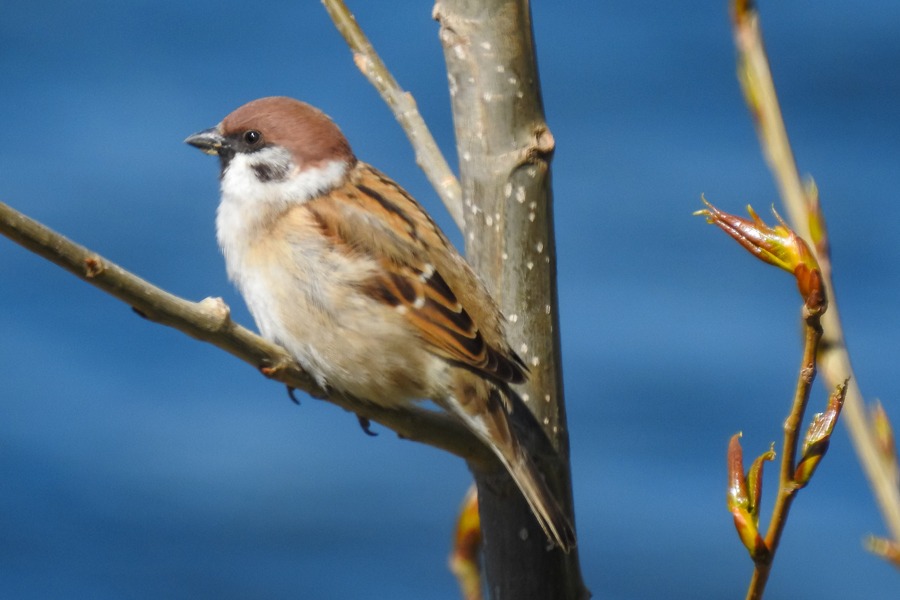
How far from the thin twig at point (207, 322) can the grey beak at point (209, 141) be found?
1327mm

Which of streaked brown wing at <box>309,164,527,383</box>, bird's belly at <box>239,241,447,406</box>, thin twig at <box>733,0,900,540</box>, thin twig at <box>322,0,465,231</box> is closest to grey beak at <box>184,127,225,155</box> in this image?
streaked brown wing at <box>309,164,527,383</box>

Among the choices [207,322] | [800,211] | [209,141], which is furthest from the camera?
[209,141]

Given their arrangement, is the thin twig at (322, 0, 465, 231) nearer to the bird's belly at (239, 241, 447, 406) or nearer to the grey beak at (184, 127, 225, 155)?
the bird's belly at (239, 241, 447, 406)

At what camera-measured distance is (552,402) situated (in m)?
2.55

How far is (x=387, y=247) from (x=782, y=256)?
1838 mm

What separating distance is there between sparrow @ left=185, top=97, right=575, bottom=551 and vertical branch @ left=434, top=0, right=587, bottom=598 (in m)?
0.28

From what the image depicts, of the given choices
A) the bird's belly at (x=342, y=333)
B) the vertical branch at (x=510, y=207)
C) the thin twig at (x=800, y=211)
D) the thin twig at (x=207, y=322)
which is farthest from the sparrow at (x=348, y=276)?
the thin twig at (x=800, y=211)

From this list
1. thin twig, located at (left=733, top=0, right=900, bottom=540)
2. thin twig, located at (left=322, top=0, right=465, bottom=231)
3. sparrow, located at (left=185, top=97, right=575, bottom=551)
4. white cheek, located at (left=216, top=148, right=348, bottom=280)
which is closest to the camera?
thin twig, located at (left=733, top=0, right=900, bottom=540)

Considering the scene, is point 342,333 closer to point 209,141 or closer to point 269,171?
point 269,171

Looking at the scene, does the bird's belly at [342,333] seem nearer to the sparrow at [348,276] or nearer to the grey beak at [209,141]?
the sparrow at [348,276]

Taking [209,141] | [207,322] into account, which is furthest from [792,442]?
[209,141]

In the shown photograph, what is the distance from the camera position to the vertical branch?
2.37 m

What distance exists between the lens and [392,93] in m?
2.93

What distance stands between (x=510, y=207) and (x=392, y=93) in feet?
2.18
